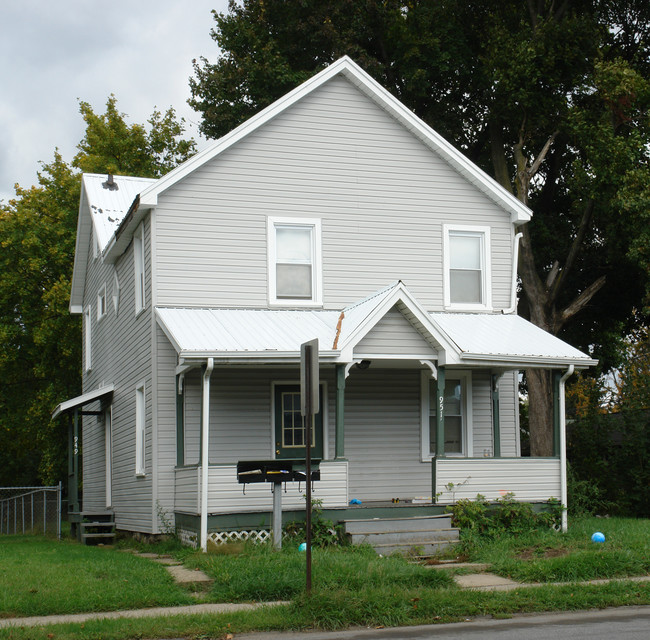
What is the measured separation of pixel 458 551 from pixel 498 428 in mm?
4945

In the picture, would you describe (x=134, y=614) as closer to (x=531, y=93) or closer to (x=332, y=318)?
(x=332, y=318)

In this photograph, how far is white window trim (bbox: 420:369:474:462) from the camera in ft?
59.2

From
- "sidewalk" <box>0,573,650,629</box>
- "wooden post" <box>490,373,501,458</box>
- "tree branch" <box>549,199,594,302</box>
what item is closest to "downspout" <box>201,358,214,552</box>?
"sidewalk" <box>0,573,650,629</box>

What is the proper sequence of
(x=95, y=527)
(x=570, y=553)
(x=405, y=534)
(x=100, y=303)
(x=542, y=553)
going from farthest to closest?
1. (x=100, y=303)
2. (x=95, y=527)
3. (x=405, y=534)
4. (x=542, y=553)
5. (x=570, y=553)

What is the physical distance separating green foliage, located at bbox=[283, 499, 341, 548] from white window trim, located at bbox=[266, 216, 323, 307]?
178 inches

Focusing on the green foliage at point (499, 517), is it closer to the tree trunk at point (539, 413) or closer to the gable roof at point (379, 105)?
the gable roof at point (379, 105)

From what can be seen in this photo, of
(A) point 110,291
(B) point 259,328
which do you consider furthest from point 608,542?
(A) point 110,291

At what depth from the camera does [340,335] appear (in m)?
15.5

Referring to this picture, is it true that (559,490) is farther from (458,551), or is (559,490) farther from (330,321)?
(330,321)

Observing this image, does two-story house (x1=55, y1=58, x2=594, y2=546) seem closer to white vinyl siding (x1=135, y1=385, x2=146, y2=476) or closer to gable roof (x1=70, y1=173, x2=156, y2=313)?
white vinyl siding (x1=135, y1=385, x2=146, y2=476)

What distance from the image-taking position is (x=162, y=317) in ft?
53.3

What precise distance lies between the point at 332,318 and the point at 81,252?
12.2 meters

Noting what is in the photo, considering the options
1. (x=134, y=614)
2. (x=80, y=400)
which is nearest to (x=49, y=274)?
(x=80, y=400)

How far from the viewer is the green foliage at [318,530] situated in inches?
555
